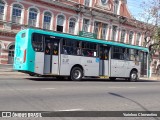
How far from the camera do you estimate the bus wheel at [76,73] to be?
792 inches

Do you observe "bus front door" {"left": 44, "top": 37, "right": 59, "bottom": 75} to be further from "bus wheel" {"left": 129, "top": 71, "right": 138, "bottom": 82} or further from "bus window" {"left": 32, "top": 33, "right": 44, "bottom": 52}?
"bus wheel" {"left": 129, "top": 71, "right": 138, "bottom": 82}

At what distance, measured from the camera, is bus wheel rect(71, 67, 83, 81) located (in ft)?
66.0

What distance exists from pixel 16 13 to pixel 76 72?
684 inches

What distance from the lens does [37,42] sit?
18.0m

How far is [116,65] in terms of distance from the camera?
76.3ft

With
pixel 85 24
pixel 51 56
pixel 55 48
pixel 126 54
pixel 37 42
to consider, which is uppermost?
pixel 85 24

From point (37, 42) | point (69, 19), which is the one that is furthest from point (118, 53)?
point (69, 19)

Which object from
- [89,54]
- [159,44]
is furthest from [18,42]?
[159,44]

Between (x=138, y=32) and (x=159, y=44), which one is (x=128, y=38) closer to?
(x=138, y=32)

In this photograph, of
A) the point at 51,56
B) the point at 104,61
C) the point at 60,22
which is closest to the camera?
the point at 51,56

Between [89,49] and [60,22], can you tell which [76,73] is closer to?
[89,49]

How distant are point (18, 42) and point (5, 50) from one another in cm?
1517

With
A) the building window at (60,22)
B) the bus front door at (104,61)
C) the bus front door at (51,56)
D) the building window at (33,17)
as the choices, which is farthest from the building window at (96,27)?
the bus front door at (51,56)

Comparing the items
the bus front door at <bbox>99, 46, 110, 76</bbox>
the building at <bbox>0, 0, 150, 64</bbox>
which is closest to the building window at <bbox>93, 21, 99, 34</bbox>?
the building at <bbox>0, 0, 150, 64</bbox>
